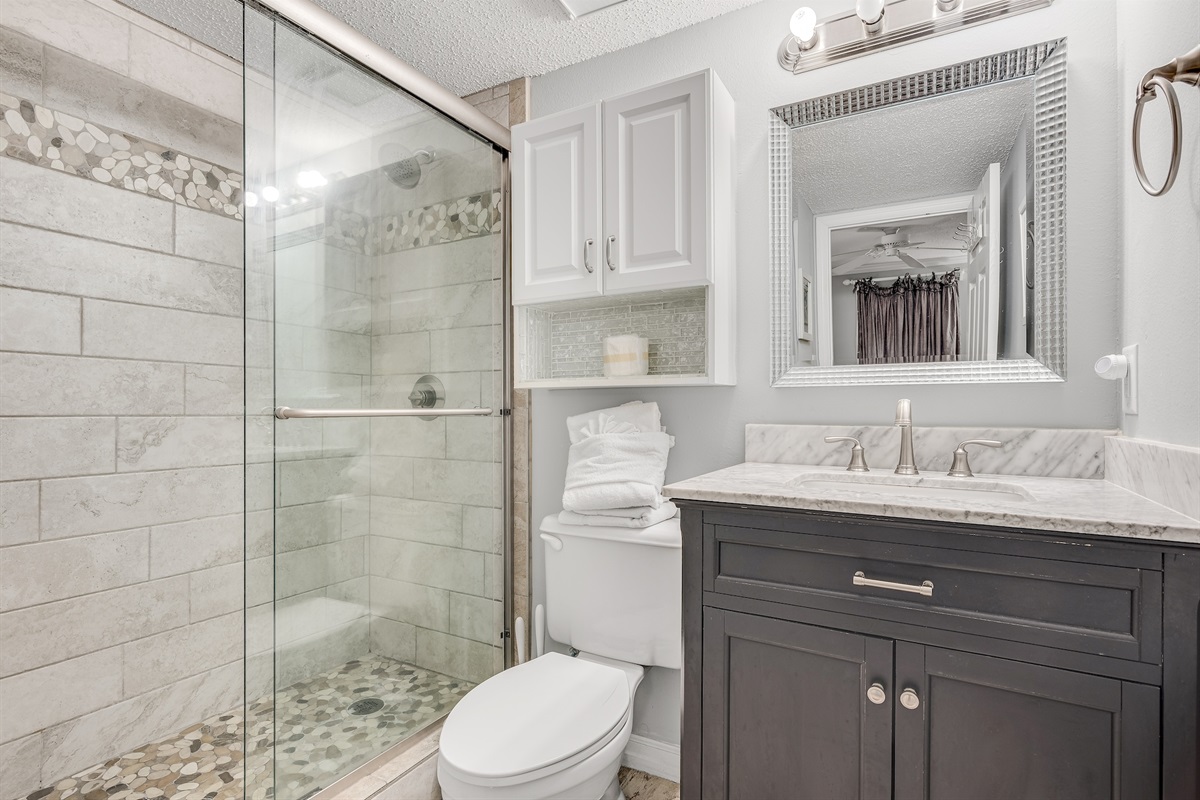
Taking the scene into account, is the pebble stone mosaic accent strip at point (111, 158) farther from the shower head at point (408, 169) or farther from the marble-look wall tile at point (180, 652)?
the marble-look wall tile at point (180, 652)

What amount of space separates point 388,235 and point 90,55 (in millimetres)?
999

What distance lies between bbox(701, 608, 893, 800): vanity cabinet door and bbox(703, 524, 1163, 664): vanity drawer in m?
0.07

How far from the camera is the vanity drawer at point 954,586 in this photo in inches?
34.2

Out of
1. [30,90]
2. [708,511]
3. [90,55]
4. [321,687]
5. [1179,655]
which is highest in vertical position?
[90,55]

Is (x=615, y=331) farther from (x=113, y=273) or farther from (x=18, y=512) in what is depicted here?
(x=18, y=512)

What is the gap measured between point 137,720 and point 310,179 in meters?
1.65

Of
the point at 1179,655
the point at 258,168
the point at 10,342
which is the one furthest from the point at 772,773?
the point at 10,342

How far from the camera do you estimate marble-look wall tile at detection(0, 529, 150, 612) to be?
1577 mm

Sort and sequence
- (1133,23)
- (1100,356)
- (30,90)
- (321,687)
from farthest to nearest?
(30,90), (321,687), (1100,356), (1133,23)

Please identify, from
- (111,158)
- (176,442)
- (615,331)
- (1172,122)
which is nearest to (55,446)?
(176,442)

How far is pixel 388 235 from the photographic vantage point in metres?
1.64

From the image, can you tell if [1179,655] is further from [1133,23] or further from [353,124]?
[353,124]

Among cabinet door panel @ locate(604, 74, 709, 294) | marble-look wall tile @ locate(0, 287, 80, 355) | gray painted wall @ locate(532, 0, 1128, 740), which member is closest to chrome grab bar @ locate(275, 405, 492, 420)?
gray painted wall @ locate(532, 0, 1128, 740)

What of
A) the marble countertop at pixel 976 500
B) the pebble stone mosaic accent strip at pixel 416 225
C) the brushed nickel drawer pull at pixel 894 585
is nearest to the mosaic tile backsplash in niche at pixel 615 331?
the pebble stone mosaic accent strip at pixel 416 225
